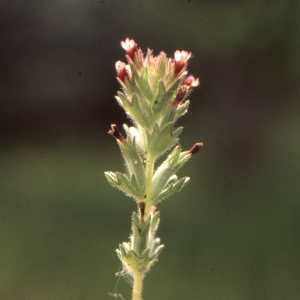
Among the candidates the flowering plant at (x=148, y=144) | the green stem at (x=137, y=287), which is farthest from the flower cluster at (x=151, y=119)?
the green stem at (x=137, y=287)

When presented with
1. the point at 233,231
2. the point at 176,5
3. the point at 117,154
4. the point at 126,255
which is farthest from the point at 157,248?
the point at 176,5

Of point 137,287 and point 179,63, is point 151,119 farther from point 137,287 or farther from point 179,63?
point 137,287

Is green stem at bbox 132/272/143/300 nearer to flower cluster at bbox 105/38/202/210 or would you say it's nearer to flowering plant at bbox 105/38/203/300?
flowering plant at bbox 105/38/203/300

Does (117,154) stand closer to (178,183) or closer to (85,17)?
(85,17)

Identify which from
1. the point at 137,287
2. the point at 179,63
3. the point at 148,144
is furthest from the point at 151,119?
the point at 137,287

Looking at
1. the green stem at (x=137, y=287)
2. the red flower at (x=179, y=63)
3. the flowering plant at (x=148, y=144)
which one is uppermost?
the red flower at (x=179, y=63)

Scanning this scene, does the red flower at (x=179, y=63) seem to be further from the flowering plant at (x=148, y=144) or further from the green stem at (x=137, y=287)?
the green stem at (x=137, y=287)

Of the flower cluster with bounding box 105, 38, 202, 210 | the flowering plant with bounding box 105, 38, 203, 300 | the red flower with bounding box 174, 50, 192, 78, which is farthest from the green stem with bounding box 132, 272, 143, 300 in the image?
the red flower with bounding box 174, 50, 192, 78

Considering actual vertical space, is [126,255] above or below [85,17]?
below
